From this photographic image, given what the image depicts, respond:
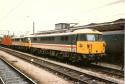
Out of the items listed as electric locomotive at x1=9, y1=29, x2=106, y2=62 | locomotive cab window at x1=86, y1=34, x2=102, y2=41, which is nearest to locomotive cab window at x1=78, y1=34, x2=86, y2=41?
electric locomotive at x1=9, y1=29, x2=106, y2=62

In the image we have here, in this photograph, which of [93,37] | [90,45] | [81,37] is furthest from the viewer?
[93,37]

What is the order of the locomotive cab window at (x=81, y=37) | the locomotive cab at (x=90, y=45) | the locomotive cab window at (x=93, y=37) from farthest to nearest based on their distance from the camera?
the locomotive cab window at (x=93, y=37) < the locomotive cab window at (x=81, y=37) < the locomotive cab at (x=90, y=45)

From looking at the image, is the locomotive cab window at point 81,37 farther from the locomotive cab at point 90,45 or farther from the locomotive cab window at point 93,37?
the locomotive cab window at point 93,37

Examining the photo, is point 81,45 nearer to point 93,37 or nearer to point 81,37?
point 81,37

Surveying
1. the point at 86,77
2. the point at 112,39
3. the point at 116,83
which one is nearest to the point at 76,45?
the point at 112,39

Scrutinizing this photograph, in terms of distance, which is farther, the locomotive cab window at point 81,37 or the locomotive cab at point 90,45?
the locomotive cab window at point 81,37

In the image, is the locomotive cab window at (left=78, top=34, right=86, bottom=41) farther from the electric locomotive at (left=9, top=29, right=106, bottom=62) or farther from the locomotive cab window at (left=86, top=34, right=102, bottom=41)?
the locomotive cab window at (left=86, top=34, right=102, bottom=41)

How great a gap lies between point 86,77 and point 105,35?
8882 millimetres

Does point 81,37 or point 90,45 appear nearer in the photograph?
point 90,45

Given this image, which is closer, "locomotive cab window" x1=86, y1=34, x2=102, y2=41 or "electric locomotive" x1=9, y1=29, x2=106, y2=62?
"electric locomotive" x1=9, y1=29, x2=106, y2=62

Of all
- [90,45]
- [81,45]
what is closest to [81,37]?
[81,45]

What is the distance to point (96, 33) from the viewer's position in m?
20.9

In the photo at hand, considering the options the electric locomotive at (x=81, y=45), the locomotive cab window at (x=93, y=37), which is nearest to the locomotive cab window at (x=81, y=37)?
the electric locomotive at (x=81, y=45)

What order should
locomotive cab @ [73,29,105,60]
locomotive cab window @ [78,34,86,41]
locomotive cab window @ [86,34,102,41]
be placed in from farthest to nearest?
locomotive cab window @ [86,34,102,41] < locomotive cab window @ [78,34,86,41] < locomotive cab @ [73,29,105,60]
